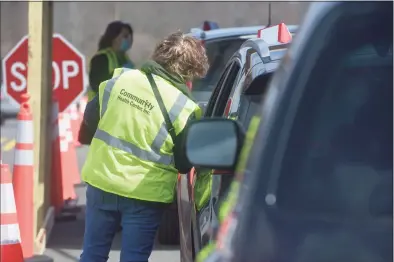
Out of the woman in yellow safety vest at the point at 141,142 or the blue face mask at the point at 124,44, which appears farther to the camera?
the blue face mask at the point at 124,44

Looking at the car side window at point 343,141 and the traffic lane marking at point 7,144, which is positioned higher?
the car side window at point 343,141

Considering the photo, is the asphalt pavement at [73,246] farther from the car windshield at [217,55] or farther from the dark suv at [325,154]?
the dark suv at [325,154]

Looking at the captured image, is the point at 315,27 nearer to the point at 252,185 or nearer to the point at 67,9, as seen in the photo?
the point at 252,185

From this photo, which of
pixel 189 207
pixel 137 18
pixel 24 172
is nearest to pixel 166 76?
pixel 189 207

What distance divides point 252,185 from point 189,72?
235 centimetres

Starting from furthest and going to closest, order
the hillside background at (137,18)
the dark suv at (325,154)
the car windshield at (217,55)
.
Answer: the hillside background at (137,18) → the car windshield at (217,55) → the dark suv at (325,154)

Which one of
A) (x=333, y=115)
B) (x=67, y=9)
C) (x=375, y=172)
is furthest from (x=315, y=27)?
(x=67, y=9)

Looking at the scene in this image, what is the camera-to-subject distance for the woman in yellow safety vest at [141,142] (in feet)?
16.2

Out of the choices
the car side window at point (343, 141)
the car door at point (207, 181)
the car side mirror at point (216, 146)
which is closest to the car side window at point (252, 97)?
the car door at point (207, 181)

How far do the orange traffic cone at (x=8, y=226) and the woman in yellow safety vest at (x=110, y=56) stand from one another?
3.11 metres

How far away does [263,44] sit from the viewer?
450cm

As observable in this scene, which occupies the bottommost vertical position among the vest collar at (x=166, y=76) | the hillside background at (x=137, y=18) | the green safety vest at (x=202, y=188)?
the green safety vest at (x=202, y=188)

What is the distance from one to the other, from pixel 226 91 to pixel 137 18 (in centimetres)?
2897

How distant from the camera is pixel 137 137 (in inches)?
196
